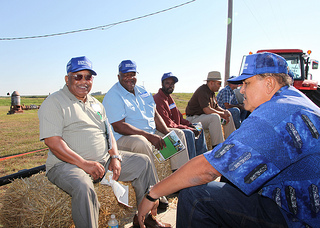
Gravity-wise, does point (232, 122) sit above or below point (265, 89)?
below

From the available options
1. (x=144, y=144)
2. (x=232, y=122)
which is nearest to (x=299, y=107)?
(x=144, y=144)

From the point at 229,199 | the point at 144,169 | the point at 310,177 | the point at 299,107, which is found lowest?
the point at 144,169

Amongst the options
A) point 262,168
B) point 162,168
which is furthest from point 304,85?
point 262,168

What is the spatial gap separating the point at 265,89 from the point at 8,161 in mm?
5489

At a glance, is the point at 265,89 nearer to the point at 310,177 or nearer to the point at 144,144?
the point at 310,177

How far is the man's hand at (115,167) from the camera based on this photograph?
285cm

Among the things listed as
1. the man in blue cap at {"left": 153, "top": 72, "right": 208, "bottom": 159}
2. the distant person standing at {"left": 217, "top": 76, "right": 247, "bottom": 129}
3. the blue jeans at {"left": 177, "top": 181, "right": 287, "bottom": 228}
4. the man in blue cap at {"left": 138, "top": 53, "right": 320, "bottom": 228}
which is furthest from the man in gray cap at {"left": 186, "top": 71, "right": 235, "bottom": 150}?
the blue jeans at {"left": 177, "top": 181, "right": 287, "bottom": 228}

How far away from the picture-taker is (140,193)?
9.56 ft

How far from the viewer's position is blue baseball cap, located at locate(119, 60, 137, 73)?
4.00 m

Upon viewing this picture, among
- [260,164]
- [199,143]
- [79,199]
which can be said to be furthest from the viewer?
[199,143]

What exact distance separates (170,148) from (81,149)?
1.41 m

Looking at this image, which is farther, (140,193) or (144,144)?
(144,144)

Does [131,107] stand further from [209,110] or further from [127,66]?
[209,110]

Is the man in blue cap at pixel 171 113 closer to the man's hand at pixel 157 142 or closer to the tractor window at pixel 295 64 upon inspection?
the man's hand at pixel 157 142
